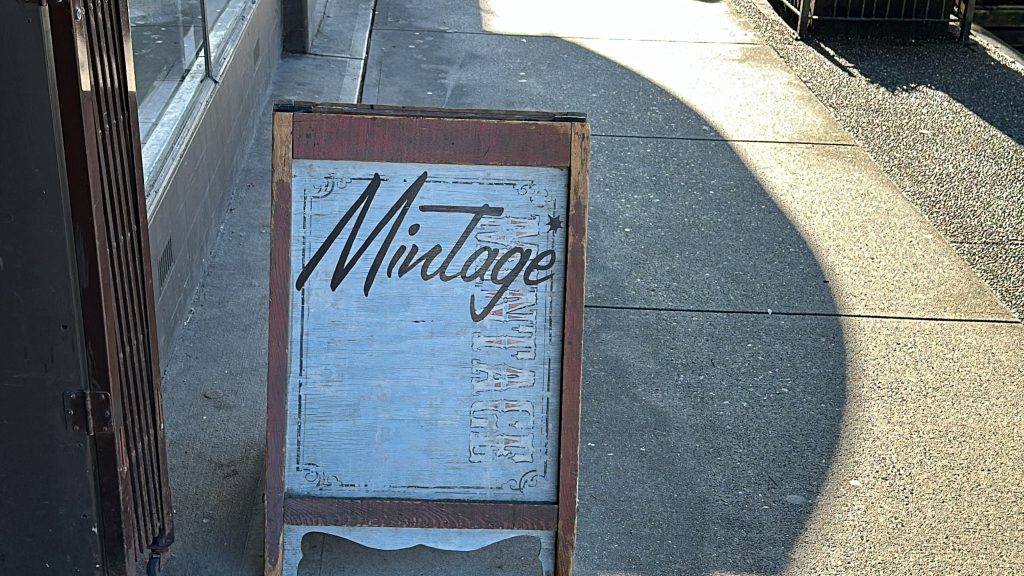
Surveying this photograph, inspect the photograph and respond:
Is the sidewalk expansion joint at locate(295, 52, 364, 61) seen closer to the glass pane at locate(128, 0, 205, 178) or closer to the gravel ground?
the glass pane at locate(128, 0, 205, 178)

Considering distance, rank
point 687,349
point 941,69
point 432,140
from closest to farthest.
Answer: point 432,140
point 687,349
point 941,69

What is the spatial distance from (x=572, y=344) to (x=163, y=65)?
274 centimetres

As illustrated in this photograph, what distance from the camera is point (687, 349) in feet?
15.4

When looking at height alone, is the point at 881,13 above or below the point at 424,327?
below

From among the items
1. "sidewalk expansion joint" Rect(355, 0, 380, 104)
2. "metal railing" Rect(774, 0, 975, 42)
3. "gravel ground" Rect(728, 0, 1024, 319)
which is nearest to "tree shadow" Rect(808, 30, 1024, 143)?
"gravel ground" Rect(728, 0, 1024, 319)

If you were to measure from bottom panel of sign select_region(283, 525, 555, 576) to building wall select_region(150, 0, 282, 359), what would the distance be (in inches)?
55.4

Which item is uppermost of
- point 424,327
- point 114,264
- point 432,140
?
point 432,140

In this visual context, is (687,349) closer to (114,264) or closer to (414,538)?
(414,538)

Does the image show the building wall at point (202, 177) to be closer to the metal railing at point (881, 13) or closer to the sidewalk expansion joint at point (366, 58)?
the sidewalk expansion joint at point (366, 58)

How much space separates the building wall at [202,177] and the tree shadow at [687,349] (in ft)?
3.36

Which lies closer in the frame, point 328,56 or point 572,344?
point 572,344

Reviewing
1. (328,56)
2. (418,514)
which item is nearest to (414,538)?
(418,514)

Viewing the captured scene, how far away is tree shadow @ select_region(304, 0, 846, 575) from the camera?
3635 millimetres

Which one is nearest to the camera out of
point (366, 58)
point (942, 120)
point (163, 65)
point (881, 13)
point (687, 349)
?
point (687, 349)
